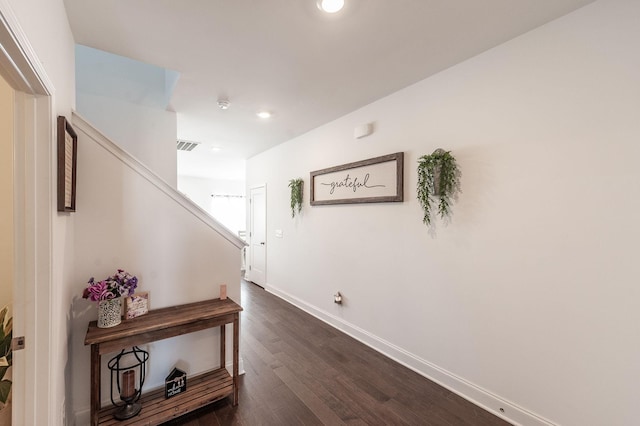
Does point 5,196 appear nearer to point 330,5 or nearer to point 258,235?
point 330,5

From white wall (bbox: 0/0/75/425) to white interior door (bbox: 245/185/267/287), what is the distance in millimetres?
3467

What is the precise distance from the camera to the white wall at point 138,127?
2.79m

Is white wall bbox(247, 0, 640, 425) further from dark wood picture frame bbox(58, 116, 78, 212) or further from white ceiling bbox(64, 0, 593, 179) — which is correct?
dark wood picture frame bbox(58, 116, 78, 212)

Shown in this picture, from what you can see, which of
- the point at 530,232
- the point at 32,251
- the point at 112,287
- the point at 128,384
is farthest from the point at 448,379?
the point at 32,251

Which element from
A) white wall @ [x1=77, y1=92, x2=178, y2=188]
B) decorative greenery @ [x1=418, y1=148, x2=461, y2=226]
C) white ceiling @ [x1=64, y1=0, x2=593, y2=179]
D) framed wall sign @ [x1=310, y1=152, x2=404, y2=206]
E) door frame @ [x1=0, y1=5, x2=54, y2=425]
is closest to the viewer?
door frame @ [x1=0, y1=5, x2=54, y2=425]

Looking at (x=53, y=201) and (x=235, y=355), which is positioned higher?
(x=53, y=201)

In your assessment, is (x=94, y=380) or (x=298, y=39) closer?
(x=94, y=380)

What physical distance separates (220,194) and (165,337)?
754cm

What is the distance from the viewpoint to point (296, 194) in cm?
401

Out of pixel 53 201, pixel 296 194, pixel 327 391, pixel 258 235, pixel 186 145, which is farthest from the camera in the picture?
pixel 258 235

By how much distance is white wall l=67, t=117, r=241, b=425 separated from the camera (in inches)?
69.5

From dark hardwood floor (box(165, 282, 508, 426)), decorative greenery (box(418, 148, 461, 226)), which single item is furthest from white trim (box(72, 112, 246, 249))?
decorative greenery (box(418, 148, 461, 226))

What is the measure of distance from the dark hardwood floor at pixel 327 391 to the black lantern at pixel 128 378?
0.97ft

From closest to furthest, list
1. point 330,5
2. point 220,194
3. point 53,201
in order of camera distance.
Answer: point 53,201, point 330,5, point 220,194
